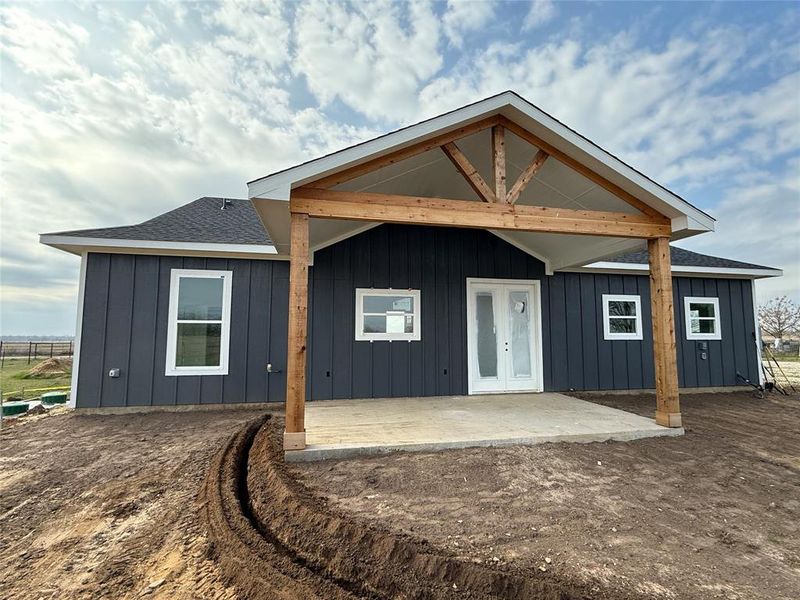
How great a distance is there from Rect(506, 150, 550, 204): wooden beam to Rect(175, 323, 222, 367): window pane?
15.8ft

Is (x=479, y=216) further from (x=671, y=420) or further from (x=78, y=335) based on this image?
(x=78, y=335)

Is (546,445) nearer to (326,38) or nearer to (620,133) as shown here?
(326,38)

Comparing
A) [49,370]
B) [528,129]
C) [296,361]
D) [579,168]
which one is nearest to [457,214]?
[528,129]

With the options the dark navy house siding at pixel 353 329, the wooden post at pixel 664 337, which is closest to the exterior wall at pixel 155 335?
the dark navy house siding at pixel 353 329

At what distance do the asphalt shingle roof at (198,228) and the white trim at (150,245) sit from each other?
0.06m

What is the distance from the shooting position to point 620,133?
1082 centimetres

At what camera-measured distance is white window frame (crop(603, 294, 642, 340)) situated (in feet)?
23.7

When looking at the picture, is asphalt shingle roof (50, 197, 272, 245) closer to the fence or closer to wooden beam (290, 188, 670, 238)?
wooden beam (290, 188, 670, 238)

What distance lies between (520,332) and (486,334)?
723 millimetres

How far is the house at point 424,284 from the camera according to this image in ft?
12.5

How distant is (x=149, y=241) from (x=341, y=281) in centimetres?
288

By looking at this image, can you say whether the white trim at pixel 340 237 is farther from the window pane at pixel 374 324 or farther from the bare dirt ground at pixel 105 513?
→ the bare dirt ground at pixel 105 513

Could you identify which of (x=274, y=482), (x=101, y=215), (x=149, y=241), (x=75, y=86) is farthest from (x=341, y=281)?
(x=101, y=215)

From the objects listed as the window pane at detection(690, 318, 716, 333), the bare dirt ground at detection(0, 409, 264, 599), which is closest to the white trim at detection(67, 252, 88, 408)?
the bare dirt ground at detection(0, 409, 264, 599)
